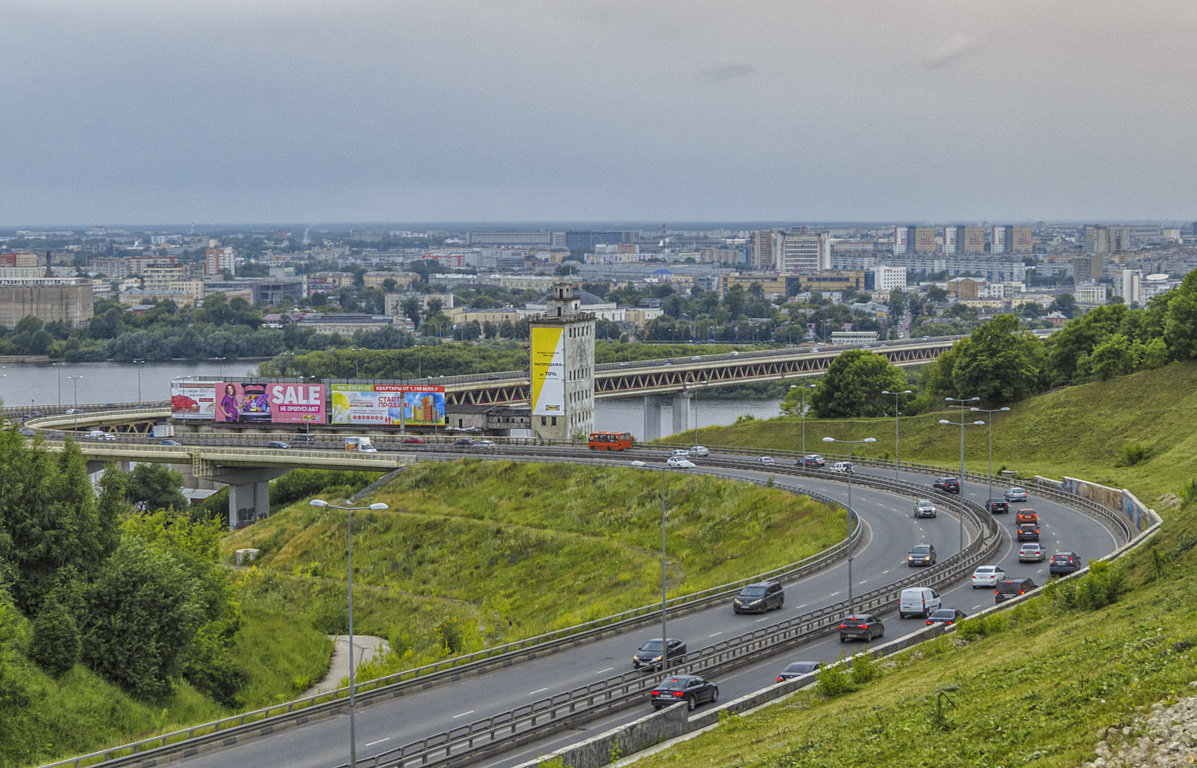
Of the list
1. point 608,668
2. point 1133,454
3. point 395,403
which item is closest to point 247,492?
point 395,403

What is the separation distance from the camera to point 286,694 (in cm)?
4866

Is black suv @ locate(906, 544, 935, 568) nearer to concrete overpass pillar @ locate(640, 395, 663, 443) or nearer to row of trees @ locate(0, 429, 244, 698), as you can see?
row of trees @ locate(0, 429, 244, 698)

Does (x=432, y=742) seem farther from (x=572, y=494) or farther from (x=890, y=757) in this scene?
(x=572, y=494)

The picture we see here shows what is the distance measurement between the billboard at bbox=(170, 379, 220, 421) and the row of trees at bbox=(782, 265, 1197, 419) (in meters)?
46.8

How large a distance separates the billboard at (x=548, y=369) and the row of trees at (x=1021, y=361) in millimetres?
21876

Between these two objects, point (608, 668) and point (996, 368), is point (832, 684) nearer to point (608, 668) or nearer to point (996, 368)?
point (608, 668)

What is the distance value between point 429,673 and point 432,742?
694 cm

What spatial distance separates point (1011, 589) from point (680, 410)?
98971 mm

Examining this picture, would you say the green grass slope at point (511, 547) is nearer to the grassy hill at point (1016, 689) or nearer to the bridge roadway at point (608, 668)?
the bridge roadway at point (608, 668)

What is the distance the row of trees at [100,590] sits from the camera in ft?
147

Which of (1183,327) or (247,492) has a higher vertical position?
(1183,327)

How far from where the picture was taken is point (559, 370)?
328ft

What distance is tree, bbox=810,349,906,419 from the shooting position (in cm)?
10619

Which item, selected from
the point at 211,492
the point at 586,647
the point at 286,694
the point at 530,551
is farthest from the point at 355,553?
the point at 211,492
